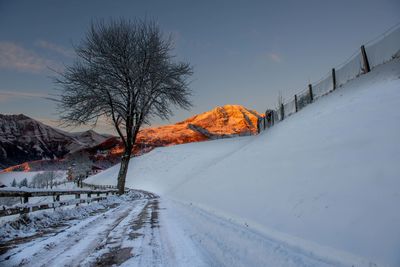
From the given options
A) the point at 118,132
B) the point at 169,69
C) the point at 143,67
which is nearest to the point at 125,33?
the point at 143,67

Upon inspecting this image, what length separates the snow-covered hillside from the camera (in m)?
3.95

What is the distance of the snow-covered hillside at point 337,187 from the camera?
3.95 metres

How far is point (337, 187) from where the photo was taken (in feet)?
18.2

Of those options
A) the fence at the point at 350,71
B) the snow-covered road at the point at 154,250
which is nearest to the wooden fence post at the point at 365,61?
the fence at the point at 350,71

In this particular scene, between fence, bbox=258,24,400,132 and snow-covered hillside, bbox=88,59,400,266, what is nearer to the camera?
snow-covered hillside, bbox=88,59,400,266

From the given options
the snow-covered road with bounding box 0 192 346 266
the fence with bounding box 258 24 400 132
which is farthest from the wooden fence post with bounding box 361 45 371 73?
the snow-covered road with bounding box 0 192 346 266

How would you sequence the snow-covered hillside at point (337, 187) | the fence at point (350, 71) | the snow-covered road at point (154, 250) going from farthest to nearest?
the fence at point (350, 71) → the snow-covered hillside at point (337, 187) → the snow-covered road at point (154, 250)

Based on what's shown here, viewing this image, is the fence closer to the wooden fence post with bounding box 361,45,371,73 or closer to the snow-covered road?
the wooden fence post with bounding box 361,45,371,73

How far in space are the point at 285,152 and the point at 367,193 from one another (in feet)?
19.6

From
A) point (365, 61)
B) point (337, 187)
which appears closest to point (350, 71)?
point (365, 61)

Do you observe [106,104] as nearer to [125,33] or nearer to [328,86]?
[125,33]

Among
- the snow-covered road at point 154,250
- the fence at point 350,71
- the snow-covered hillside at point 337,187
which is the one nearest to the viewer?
the snow-covered road at point 154,250

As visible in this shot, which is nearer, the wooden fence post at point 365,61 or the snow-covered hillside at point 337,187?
the snow-covered hillside at point 337,187

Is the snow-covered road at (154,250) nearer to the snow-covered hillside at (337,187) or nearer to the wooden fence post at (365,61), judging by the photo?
the snow-covered hillside at (337,187)
